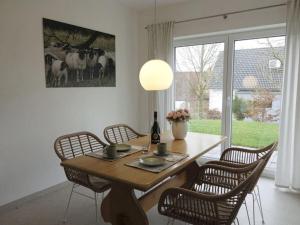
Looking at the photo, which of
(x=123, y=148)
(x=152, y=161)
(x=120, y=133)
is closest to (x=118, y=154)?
(x=123, y=148)

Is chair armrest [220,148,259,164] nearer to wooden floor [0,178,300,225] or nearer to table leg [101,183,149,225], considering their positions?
wooden floor [0,178,300,225]

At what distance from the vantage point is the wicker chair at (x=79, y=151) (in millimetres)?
2154

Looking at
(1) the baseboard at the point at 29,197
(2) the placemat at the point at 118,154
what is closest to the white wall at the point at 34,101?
(1) the baseboard at the point at 29,197

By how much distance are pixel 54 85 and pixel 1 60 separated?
0.63m

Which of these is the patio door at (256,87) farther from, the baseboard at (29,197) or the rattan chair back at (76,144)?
the baseboard at (29,197)

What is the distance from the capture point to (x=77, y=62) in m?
3.16

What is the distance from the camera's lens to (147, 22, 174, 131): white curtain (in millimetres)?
3745

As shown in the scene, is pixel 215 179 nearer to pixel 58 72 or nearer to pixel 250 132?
pixel 250 132

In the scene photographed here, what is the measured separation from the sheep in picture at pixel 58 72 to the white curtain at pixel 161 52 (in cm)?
149

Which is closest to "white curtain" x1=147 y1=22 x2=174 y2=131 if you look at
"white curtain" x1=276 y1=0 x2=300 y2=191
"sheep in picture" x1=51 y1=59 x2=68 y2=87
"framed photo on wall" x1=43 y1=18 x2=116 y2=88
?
"framed photo on wall" x1=43 y1=18 x2=116 y2=88

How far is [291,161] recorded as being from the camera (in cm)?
299

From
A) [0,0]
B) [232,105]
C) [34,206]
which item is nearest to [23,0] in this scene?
[0,0]

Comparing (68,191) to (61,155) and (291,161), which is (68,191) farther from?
(291,161)

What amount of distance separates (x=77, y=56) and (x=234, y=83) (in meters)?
2.24
